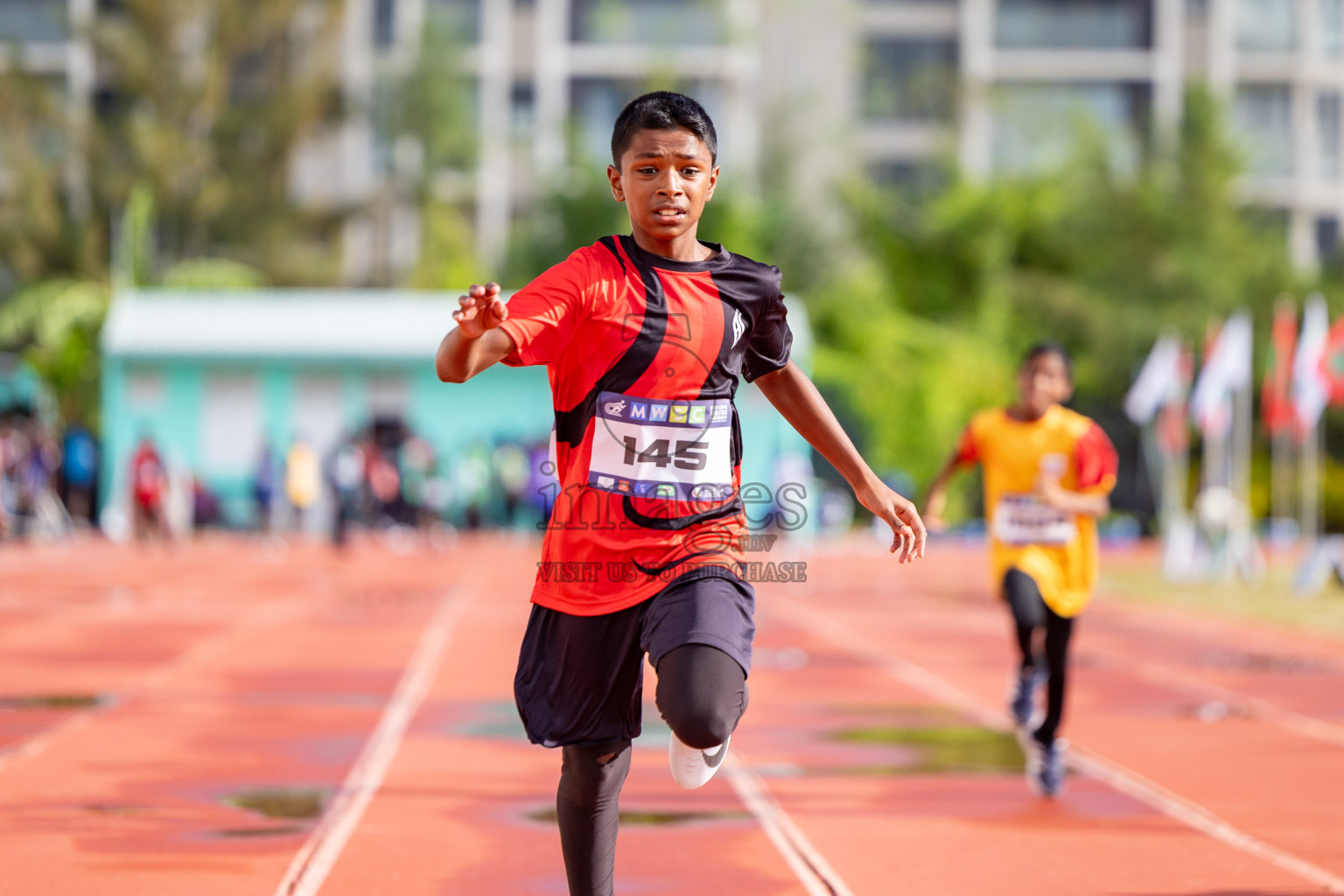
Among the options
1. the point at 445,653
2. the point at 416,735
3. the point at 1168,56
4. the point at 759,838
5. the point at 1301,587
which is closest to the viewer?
the point at 759,838

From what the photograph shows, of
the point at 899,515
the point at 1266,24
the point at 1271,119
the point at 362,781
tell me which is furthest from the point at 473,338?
the point at 1266,24

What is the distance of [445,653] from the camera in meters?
12.3

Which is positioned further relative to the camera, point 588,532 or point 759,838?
point 759,838

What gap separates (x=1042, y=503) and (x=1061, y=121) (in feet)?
134

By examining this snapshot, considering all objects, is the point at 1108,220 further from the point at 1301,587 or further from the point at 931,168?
the point at 1301,587

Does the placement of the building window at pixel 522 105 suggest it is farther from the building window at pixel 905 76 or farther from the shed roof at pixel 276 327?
the shed roof at pixel 276 327

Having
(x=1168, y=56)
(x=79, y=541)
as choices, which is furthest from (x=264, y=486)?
(x=1168, y=56)

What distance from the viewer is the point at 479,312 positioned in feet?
12.2

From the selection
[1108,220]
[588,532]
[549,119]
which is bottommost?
[588,532]

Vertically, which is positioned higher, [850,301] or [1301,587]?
[850,301]

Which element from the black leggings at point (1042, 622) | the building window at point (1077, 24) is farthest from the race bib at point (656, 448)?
the building window at point (1077, 24)

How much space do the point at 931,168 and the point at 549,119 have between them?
1037cm

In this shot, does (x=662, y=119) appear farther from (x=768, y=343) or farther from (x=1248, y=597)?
(x=1248, y=597)

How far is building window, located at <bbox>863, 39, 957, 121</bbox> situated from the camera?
167 ft
